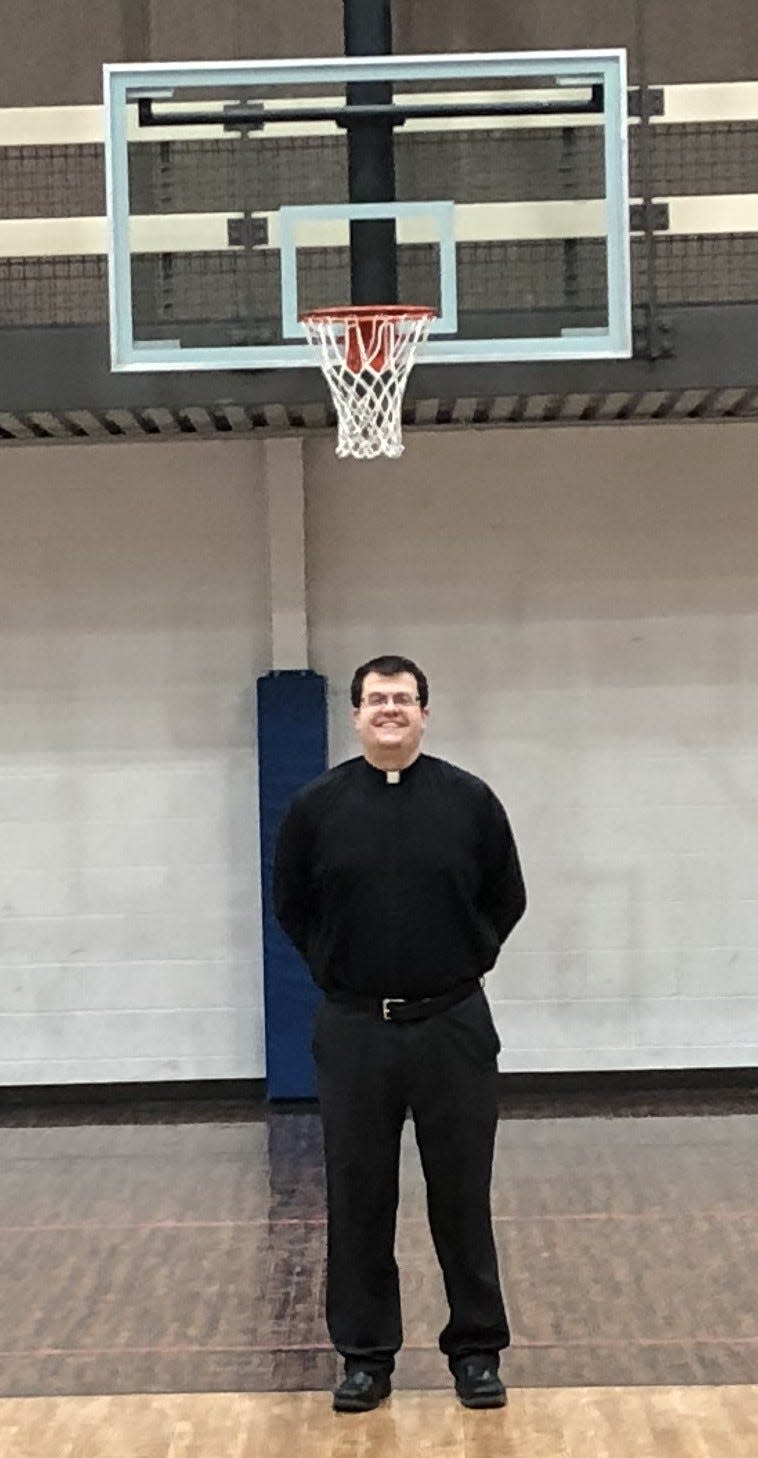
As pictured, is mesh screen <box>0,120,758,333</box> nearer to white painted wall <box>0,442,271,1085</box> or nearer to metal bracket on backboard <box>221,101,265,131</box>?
metal bracket on backboard <box>221,101,265,131</box>

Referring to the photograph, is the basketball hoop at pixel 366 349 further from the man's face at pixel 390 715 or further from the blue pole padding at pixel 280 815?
the blue pole padding at pixel 280 815

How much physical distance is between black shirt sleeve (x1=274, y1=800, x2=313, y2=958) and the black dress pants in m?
0.27

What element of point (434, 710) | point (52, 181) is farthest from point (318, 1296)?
point (52, 181)

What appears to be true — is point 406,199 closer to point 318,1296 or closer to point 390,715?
point 390,715

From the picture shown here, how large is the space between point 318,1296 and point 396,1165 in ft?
4.80

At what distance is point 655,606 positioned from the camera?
1040cm

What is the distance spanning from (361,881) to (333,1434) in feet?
4.25

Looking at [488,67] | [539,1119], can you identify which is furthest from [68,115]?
[539,1119]

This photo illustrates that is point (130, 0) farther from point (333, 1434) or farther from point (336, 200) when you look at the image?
point (333, 1434)

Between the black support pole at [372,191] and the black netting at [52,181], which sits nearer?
the black support pole at [372,191]

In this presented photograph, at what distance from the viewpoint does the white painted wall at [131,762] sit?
34.2ft

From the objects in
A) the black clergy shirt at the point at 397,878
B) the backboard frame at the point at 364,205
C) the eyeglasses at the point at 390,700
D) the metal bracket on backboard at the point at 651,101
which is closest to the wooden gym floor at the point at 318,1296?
the black clergy shirt at the point at 397,878

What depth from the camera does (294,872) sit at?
5.27 metres

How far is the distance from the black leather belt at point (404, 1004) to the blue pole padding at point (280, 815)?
498 centimetres
